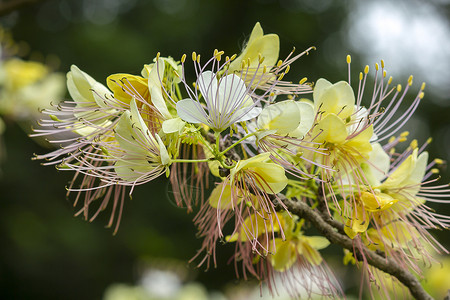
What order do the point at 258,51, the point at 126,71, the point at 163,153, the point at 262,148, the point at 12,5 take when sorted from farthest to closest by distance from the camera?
the point at 126,71
the point at 12,5
the point at 258,51
the point at 262,148
the point at 163,153

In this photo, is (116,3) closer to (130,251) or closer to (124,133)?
(130,251)

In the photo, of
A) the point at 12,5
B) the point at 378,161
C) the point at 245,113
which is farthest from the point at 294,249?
the point at 12,5

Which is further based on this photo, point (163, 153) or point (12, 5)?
point (12, 5)

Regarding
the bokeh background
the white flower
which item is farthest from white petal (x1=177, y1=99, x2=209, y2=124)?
the bokeh background

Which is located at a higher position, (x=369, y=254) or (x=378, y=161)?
(x=378, y=161)

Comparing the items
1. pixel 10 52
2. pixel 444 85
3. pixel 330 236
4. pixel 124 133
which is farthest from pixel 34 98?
pixel 444 85

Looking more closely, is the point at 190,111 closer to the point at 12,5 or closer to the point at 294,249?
the point at 294,249

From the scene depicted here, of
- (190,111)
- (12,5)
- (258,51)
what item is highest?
(12,5)

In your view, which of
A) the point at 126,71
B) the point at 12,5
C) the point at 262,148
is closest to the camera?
the point at 262,148
